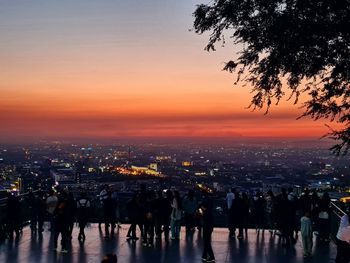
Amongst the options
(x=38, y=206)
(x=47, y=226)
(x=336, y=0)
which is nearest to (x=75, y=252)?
(x=38, y=206)

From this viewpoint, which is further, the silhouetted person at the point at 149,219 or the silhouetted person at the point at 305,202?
the silhouetted person at the point at 305,202

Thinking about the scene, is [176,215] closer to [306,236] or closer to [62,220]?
[62,220]

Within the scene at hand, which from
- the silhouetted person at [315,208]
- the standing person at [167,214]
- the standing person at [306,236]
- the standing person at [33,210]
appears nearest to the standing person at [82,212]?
the standing person at [167,214]

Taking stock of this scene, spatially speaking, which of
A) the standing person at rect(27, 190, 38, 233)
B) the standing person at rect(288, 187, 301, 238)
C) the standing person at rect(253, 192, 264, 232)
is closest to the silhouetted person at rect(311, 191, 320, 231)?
the standing person at rect(288, 187, 301, 238)

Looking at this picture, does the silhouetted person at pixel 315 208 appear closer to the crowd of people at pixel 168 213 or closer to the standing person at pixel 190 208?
the crowd of people at pixel 168 213

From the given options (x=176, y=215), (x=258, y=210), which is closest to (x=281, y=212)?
(x=258, y=210)

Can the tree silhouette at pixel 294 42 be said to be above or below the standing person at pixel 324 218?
above

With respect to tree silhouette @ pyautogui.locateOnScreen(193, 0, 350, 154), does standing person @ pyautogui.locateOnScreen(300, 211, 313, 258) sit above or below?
below

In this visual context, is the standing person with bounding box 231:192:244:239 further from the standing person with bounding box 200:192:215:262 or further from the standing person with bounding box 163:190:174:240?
the standing person with bounding box 200:192:215:262
